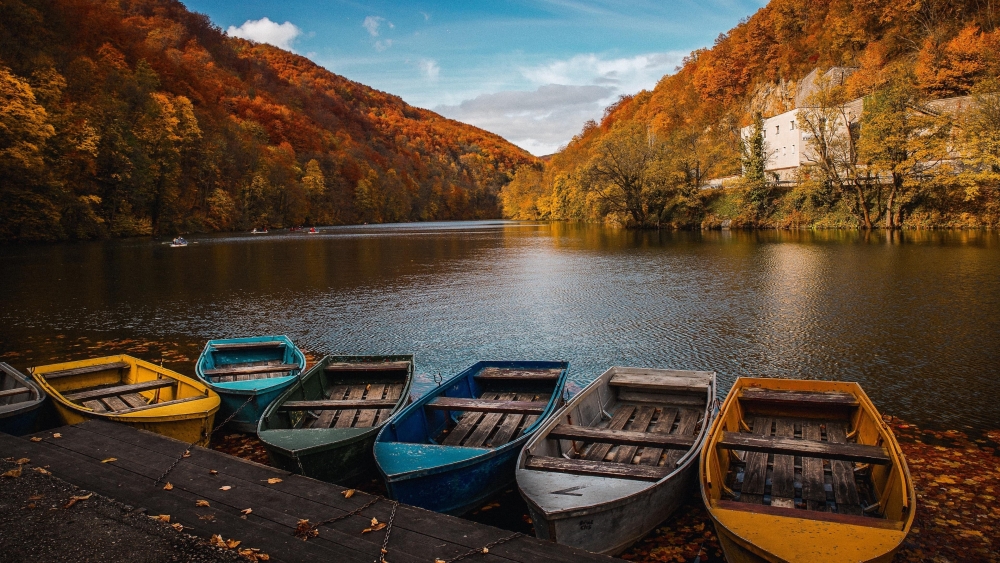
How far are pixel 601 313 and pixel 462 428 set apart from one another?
10733mm

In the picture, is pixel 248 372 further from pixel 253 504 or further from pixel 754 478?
pixel 754 478

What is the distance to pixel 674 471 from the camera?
5.65 metres

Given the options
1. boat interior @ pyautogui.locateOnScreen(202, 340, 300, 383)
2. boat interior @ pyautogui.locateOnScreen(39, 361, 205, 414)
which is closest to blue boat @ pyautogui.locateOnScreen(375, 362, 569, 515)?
boat interior @ pyautogui.locateOnScreen(39, 361, 205, 414)

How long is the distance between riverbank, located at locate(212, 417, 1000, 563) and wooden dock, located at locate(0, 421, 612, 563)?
1.59 meters

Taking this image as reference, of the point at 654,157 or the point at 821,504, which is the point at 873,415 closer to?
the point at 821,504

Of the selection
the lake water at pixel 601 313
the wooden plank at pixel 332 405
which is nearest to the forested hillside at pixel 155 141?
the lake water at pixel 601 313

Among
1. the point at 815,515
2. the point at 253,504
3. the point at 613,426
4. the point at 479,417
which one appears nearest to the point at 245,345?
the point at 479,417

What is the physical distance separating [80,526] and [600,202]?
210 ft

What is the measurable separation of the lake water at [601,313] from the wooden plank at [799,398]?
8.75 ft

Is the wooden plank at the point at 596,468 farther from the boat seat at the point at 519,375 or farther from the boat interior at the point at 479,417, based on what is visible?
the boat seat at the point at 519,375

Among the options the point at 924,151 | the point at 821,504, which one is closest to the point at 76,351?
the point at 821,504

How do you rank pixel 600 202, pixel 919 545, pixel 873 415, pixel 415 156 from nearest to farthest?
pixel 919 545 < pixel 873 415 < pixel 600 202 < pixel 415 156

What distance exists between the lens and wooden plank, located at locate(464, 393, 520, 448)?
761 cm

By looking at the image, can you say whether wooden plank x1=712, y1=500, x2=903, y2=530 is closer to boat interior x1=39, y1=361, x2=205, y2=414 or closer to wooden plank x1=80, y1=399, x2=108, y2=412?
boat interior x1=39, y1=361, x2=205, y2=414
